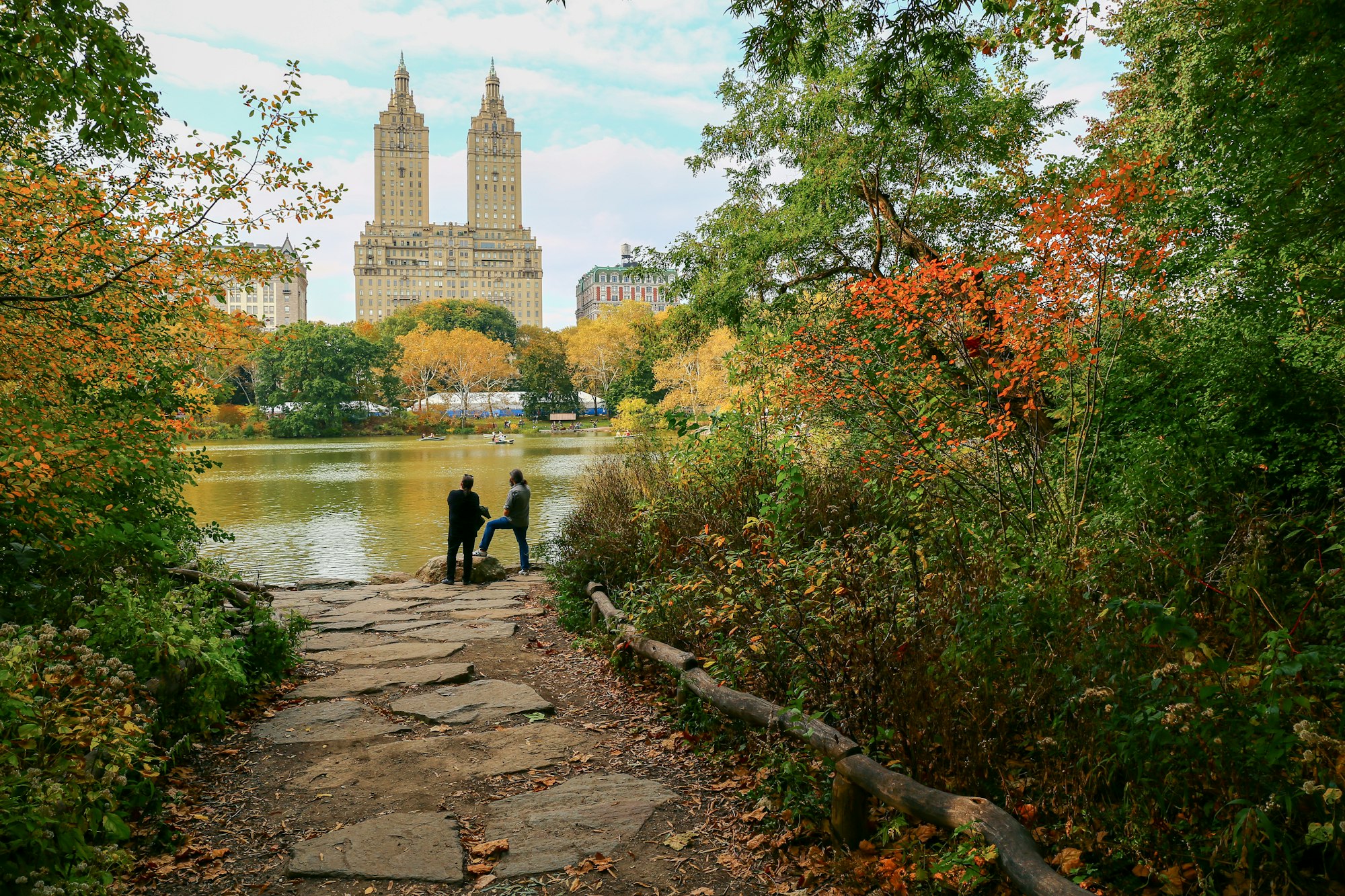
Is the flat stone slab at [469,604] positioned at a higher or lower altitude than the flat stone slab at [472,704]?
lower

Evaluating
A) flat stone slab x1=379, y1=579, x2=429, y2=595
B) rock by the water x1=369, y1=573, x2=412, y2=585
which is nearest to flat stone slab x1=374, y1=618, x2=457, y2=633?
flat stone slab x1=379, y1=579, x2=429, y2=595

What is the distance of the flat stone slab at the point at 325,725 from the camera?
13.2 ft

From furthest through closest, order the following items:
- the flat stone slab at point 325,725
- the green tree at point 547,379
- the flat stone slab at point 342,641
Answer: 1. the green tree at point 547,379
2. the flat stone slab at point 342,641
3. the flat stone slab at point 325,725

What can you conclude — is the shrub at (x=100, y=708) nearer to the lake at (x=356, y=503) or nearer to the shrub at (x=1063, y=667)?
the shrub at (x=1063, y=667)

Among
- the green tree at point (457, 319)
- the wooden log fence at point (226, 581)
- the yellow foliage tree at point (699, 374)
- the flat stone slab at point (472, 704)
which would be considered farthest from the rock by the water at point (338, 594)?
the green tree at point (457, 319)

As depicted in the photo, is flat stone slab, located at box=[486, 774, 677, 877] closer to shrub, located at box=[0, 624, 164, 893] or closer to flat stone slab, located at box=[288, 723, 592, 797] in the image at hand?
flat stone slab, located at box=[288, 723, 592, 797]

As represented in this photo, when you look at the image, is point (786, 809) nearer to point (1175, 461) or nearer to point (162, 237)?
point (1175, 461)

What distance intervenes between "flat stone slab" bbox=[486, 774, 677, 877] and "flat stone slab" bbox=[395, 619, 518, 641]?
9.87 ft

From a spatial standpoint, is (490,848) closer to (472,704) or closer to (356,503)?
(472,704)

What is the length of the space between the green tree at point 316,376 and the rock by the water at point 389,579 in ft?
149

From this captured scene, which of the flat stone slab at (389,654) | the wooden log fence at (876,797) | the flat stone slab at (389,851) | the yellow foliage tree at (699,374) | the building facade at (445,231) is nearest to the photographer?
the wooden log fence at (876,797)

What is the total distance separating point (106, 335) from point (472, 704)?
9.97 ft

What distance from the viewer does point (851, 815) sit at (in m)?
2.75

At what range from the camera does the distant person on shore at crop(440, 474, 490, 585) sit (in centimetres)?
867
